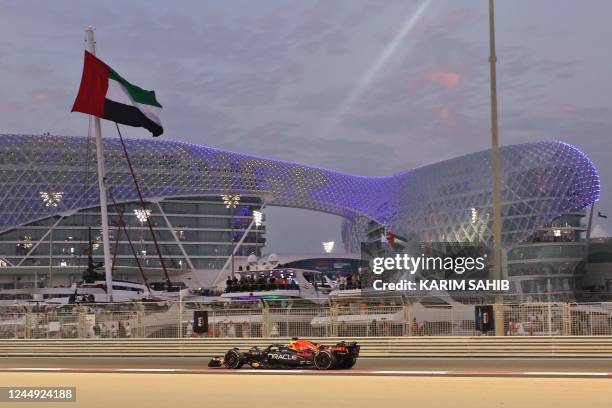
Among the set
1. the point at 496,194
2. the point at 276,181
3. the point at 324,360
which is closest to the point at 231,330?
the point at 324,360

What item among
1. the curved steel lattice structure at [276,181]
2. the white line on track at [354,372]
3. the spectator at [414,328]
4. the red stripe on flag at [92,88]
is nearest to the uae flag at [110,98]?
the red stripe on flag at [92,88]

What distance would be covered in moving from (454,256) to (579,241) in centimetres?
6949

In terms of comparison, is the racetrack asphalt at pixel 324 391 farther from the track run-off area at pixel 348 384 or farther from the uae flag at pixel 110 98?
the uae flag at pixel 110 98

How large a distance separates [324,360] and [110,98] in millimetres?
19893

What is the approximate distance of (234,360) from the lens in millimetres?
21078

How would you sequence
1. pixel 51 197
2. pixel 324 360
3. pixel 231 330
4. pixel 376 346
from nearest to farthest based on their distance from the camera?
pixel 324 360, pixel 376 346, pixel 231 330, pixel 51 197

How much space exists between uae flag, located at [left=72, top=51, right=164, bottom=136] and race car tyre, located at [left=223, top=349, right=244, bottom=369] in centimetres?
1733

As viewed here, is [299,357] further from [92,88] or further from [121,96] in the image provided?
[121,96]

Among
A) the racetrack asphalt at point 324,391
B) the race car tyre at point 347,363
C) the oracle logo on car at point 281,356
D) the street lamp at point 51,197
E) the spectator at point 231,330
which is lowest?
the racetrack asphalt at point 324,391

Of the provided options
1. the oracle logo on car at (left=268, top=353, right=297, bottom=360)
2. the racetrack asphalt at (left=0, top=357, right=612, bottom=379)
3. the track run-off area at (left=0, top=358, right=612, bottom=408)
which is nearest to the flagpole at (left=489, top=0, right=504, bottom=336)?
the racetrack asphalt at (left=0, top=357, right=612, bottom=379)

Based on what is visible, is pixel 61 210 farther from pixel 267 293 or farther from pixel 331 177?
pixel 267 293

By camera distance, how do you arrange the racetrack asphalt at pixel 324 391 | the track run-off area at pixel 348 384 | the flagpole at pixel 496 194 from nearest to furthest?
the racetrack asphalt at pixel 324 391
the track run-off area at pixel 348 384
the flagpole at pixel 496 194

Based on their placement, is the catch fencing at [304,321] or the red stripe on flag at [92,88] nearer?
the catch fencing at [304,321]

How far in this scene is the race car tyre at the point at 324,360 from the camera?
2023cm
